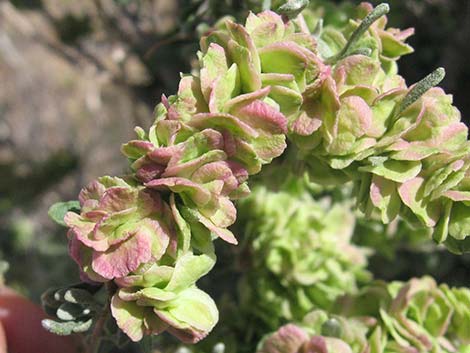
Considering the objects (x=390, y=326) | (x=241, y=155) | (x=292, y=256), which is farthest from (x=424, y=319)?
(x=241, y=155)

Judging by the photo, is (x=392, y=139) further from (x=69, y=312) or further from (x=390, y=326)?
(x=69, y=312)

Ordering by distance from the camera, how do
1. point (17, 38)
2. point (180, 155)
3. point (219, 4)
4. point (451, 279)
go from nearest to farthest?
1. point (180, 155)
2. point (219, 4)
3. point (451, 279)
4. point (17, 38)

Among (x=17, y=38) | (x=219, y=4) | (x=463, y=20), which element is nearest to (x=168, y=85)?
(x=219, y=4)

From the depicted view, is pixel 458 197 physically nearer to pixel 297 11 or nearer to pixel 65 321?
pixel 297 11

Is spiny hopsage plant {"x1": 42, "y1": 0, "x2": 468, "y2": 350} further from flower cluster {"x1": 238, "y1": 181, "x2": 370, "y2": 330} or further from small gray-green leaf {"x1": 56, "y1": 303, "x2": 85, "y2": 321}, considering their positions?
flower cluster {"x1": 238, "y1": 181, "x2": 370, "y2": 330}

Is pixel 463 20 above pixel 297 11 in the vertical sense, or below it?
below

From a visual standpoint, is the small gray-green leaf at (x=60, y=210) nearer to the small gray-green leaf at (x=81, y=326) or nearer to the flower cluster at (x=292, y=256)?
the small gray-green leaf at (x=81, y=326)
